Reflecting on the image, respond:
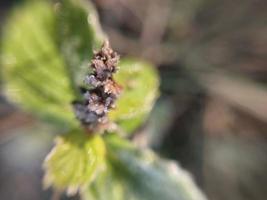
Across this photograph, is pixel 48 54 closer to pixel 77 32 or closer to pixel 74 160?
pixel 77 32

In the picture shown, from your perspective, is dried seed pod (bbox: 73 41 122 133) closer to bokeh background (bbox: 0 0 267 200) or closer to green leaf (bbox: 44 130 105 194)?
green leaf (bbox: 44 130 105 194)

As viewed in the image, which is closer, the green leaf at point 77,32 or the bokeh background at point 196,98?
the green leaf at point 77,32

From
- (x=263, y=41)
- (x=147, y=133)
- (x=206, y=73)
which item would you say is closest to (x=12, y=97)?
(x=147, y=133)

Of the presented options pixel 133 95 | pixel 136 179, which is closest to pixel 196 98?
pixel 133 95

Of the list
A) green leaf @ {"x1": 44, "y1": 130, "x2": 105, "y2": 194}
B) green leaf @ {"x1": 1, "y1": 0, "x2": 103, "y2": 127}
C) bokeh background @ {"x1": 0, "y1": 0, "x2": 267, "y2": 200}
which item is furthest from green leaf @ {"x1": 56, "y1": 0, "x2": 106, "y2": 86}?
bokeh background @ {"x1": 0, "y1": 0, "x2": 267, "y2": 200}

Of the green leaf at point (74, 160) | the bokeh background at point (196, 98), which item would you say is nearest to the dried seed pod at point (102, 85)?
the green leaf at point (74, 160)

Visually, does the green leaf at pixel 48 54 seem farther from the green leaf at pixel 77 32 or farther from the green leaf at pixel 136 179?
the green leaf at pixel 136 179
